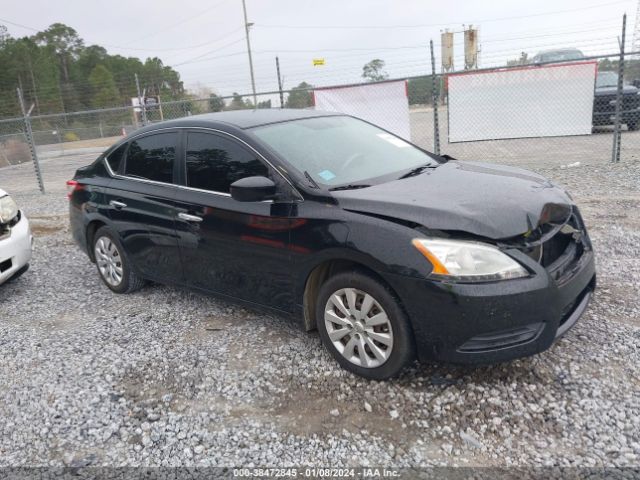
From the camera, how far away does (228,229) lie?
3.72m

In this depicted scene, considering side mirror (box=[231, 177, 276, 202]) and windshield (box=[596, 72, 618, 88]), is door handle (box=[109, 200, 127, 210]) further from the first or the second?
windshield (box=[596, 72, 618, 88])

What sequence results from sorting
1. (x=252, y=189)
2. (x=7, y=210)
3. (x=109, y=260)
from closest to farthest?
(x=252, y=189) < (x=109, y=260) < (x=7, y=210)

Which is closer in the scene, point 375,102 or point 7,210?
point 7,210

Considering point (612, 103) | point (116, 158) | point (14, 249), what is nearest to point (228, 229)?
point (116, 158)

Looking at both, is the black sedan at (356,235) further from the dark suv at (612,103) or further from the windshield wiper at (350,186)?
the dark suv at (612,103)

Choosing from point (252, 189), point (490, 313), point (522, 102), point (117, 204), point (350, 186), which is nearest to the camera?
point (490, 313)

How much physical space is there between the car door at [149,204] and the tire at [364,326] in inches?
60.3

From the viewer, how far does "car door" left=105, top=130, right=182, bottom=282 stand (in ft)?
13.9

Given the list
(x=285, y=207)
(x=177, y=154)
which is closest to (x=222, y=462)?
(x=285, y=207)

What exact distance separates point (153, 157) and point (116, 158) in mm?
628

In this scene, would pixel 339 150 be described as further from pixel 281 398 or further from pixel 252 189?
pixel 281 398

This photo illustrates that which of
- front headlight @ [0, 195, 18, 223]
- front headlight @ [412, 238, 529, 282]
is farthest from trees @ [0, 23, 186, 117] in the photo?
front headlight @ [412, 238, 529, 282]

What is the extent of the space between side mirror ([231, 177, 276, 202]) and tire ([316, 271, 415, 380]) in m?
0.69

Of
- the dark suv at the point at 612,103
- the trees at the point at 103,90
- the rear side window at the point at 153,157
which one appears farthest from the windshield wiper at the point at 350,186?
the trees at the point at 103,90
